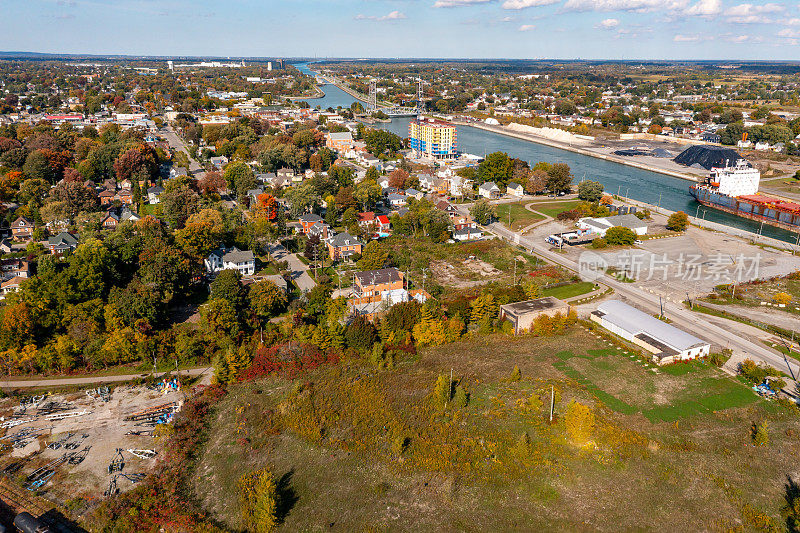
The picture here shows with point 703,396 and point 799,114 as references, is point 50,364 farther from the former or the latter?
point 799,114

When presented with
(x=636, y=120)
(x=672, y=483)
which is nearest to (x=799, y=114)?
(x=636, y=120)

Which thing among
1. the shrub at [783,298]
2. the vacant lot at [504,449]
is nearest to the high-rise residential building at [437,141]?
the shrub at [783,298]

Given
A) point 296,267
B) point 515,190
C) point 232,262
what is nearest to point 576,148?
point 515,190

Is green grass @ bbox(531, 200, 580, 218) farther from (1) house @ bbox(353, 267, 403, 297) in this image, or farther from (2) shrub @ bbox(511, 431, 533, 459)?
(2) shrub @ bbox(511, 431, 533, 459)

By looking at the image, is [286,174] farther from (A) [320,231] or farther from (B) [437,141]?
(B) [437,141]

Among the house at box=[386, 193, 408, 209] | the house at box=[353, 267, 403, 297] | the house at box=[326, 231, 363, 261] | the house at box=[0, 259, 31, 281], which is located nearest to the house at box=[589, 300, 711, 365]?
the house at box=[353, 267, 403, 297]

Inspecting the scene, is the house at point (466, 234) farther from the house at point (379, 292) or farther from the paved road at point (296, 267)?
the paved road at point (296, 267)
